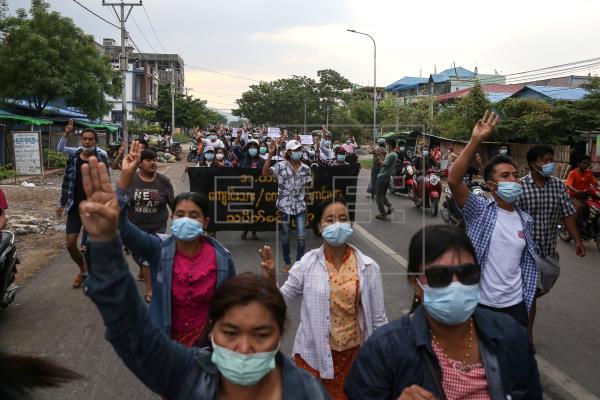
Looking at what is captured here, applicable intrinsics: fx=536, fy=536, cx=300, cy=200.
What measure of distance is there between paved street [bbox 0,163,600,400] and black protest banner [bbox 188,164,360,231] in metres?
0.66

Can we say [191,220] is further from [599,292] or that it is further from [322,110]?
[322,110]

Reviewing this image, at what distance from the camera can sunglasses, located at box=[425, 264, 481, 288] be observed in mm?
1881

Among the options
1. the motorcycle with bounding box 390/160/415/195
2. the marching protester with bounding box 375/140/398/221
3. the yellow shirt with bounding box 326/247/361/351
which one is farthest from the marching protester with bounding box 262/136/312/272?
the motorcycle with bounding box 390/160/415/195

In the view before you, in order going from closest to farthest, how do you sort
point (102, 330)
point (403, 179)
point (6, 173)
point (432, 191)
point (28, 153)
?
point (102, 330), point (432, 191), point (403, 179), point (6, 173), point (28, 153)

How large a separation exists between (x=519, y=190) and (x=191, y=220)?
2.14 m

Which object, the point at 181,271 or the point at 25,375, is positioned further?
the point at 181,271

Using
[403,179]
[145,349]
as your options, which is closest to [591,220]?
[403,179]

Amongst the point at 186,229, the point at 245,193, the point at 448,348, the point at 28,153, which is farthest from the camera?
the point at 28,153

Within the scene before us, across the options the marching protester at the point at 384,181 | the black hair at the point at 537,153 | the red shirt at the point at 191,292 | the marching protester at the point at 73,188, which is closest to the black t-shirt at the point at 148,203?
the marching protester at the point at 73,188

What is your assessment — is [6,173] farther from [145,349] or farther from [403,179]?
[145,349]

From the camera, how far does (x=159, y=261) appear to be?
306 cm

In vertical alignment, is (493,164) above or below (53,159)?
above

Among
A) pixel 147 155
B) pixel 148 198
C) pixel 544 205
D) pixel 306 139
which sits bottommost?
pixel 148 198

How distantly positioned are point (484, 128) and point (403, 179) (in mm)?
11719
